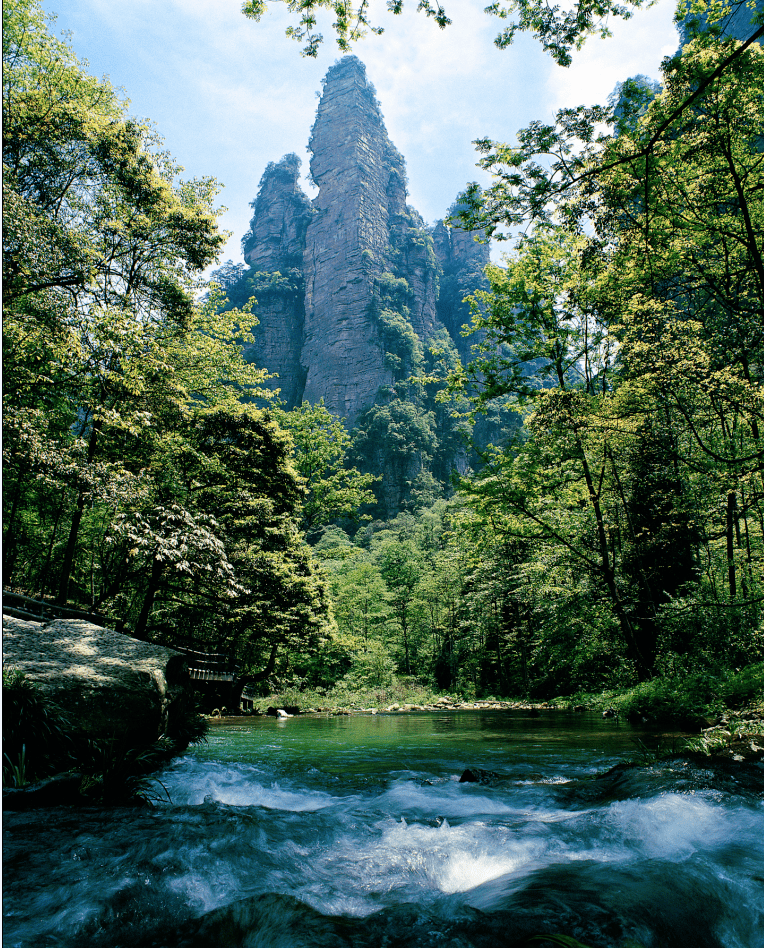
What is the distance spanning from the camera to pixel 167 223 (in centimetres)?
1156

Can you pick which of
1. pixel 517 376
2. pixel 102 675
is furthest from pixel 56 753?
pixel 517 376

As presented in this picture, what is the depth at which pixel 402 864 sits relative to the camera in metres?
3.27

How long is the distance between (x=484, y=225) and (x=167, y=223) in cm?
940

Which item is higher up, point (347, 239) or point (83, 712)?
point (347, 239)

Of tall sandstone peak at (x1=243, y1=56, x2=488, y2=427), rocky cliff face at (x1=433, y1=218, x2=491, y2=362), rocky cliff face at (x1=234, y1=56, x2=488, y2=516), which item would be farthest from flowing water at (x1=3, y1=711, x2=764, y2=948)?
rocky cliff face at (x1=433, y1=218, x2=491, y2=362)

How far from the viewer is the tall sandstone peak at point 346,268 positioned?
→ 7706cm

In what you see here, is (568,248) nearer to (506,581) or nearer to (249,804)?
(249,804)

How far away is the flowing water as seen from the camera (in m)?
2.33

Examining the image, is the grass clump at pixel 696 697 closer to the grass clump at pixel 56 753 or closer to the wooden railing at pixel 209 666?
the grass clump at pixel 56 753

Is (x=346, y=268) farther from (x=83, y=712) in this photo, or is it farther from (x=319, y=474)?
(x=83, y=712)

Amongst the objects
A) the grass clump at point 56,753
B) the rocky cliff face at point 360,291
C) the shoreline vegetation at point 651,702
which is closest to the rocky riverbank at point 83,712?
the grass clump at point 56,753

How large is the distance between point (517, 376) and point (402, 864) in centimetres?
942

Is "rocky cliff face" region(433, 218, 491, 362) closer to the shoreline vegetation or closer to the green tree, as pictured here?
the green tree

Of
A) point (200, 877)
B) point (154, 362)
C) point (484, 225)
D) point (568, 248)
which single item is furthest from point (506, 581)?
point (200, 877)
